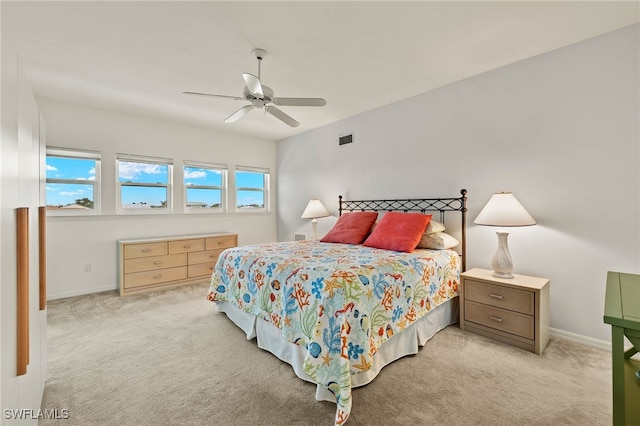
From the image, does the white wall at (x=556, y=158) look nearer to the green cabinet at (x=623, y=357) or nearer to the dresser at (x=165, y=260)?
the green cabinet at (x=623, y=357)

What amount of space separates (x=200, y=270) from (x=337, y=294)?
3549 millimetres

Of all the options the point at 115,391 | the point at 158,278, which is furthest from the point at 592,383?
the point at 158,278

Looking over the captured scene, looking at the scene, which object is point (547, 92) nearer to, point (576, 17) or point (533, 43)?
point (533, 43)

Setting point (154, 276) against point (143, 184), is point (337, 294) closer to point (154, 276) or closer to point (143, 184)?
point (154, 276)

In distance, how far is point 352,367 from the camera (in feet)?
5.70

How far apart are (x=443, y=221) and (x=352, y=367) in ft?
7.57

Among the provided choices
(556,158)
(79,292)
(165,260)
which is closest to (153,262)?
(165,260)

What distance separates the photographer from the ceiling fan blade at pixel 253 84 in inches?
88.3

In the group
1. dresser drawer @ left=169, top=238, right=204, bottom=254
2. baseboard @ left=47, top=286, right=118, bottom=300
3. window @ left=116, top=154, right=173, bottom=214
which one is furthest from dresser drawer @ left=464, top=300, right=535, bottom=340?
baseboard @ left=47, top=286, right=118, bottom=300

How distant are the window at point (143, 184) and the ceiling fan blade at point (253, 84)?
300 centimetres

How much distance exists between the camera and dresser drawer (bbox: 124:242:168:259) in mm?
3950

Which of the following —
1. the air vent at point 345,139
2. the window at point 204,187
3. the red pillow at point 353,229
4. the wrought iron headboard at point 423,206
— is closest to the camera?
the wrought iron headboard at point 423,206

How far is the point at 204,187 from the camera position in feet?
17.0

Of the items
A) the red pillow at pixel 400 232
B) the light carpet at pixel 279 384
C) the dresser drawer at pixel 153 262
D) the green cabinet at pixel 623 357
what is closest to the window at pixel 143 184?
the dresser drawer at pixel 153 262
